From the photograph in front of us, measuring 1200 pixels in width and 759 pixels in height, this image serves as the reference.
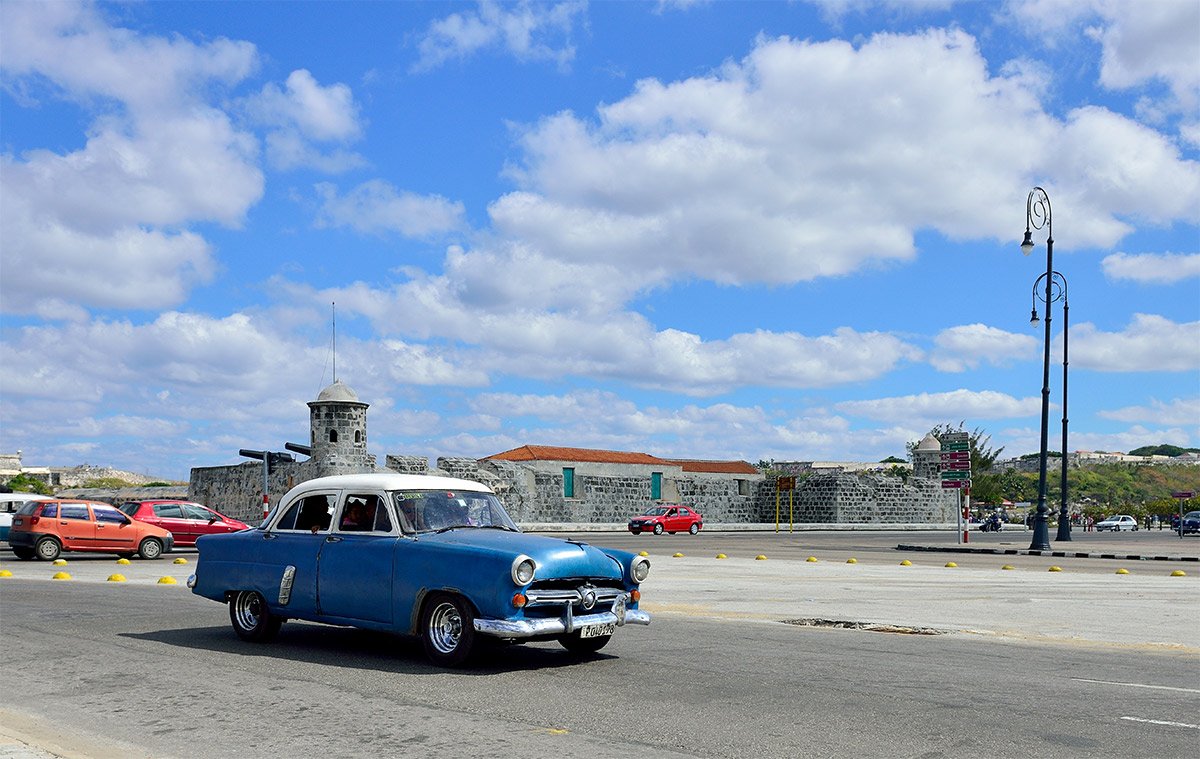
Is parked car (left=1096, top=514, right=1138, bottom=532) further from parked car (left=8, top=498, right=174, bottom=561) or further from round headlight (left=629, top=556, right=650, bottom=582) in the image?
round headlight (left=629, top=556, right=650, bottom=582)

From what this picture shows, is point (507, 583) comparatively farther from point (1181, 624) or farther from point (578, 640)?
point (1181, 624)

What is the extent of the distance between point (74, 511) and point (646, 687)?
2145 cm

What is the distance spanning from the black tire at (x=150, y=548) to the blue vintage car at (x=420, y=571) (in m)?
16.8

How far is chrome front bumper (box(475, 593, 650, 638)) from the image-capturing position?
8.84 metres

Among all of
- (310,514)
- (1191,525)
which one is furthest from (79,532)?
(1191,525)

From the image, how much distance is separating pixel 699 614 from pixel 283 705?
287 inches

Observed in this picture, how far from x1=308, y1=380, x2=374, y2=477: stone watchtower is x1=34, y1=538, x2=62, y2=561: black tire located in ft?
66.7

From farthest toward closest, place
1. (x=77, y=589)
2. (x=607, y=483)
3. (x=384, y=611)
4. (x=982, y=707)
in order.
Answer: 1. (x=607, y=483)
2. (x=77, y=589)
3. (x=384, y=611)
4. (x=982, y=707)

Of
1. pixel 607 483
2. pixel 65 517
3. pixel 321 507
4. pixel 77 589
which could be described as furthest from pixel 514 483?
pixel 321 507

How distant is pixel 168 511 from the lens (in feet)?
99.9

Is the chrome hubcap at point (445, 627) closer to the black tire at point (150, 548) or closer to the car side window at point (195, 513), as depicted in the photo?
the black tire at point (150, 548)

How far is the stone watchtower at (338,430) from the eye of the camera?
1825 inches

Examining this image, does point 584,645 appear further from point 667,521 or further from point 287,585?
point 667,521

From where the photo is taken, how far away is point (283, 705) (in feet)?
26.0
